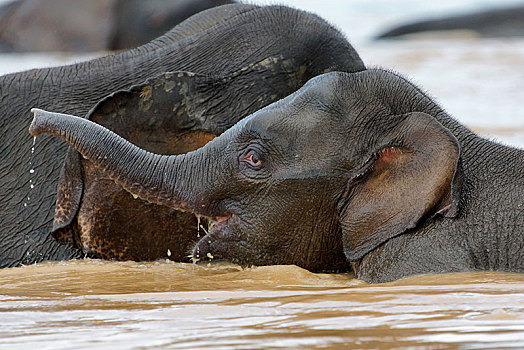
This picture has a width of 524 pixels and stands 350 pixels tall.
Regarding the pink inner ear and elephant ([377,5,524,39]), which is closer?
the pink inner ear

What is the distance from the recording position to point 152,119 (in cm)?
689

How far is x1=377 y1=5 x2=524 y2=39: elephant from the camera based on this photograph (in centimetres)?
2369

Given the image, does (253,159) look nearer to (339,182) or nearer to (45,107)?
(339,182)

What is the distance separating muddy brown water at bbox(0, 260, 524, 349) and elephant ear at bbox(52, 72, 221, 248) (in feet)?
2.32

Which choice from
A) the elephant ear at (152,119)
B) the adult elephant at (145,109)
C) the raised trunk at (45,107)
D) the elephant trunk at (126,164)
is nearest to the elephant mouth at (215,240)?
the elephant trunk at (126,164)

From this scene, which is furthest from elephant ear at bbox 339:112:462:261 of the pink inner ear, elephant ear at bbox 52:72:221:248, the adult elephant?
elephant ear at bbox 52:72:221:248

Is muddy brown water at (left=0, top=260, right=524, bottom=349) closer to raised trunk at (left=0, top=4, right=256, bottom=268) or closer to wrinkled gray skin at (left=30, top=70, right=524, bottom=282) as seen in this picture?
wrinkled gray skin at (left=30, top=70, right=524, bottom=282)

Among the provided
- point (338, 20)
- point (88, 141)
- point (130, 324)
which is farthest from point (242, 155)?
point (338, 20)

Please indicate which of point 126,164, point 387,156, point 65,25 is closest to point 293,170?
point 387,156

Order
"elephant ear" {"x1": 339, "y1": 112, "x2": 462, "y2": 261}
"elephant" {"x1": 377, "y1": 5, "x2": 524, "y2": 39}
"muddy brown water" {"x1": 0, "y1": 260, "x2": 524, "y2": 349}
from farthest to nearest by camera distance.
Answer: "elephant" {"x1": 377, "y1": 5, "x2": 524, "y2": 39} < "elephant ear" {"x1": 339, "y1": 112, "x2": 462, "y2": 261} < "muddy brown water" {"x1": 0, "y1": 260, "x2": 524, "y2": 349}

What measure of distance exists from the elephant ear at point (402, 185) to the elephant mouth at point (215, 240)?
653mm

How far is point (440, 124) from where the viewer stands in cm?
591

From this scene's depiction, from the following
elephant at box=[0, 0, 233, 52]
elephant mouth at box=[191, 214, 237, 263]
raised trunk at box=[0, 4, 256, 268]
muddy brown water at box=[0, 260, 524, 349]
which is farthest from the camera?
elephant at box=[0, 0, 233, 52]

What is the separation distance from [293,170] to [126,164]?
37.2 inches
